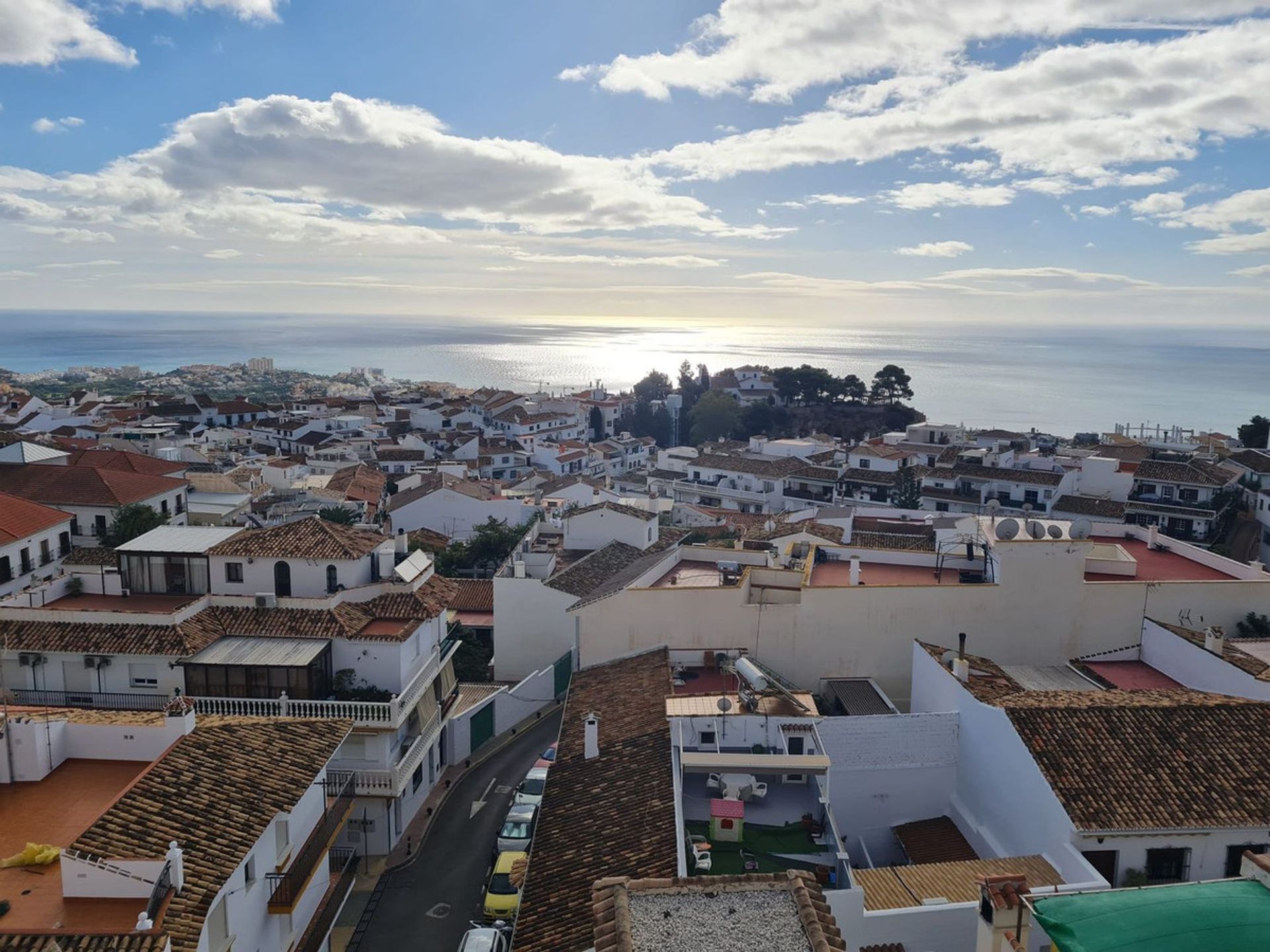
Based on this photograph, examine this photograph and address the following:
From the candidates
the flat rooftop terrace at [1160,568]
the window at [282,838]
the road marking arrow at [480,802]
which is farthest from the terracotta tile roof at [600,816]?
the flat rooftop terrace at [1160,568]

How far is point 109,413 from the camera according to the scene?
224ft

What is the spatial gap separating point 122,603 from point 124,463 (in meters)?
23.9

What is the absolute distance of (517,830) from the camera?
15.5 meters

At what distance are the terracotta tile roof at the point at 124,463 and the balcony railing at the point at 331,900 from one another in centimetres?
2808

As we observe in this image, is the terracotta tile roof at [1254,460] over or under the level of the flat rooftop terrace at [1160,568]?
over

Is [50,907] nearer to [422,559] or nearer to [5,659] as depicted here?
[5,659]

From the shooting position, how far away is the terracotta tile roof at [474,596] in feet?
85.9

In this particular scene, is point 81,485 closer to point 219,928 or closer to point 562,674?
point 562,674

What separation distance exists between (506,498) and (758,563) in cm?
2130

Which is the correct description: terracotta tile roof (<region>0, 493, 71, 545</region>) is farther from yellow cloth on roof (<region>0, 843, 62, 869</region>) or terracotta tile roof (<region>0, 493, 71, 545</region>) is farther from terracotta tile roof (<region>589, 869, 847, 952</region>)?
terracotta tile roof (<region>589, 869, 847, 952</region>)

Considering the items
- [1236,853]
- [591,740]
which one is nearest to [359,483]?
[591,740]

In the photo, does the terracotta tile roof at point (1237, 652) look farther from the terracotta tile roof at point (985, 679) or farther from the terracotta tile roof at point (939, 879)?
the terracotta tile roof at point (939, 879)

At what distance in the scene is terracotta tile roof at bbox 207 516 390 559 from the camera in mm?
17516

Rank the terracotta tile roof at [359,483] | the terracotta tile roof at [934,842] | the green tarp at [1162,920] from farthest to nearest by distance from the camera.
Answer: the terracotta tile roof at [359,483] < the terracotta tile roof at [934,842] < the green tarp at [1162,920]
